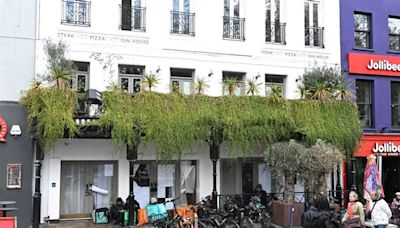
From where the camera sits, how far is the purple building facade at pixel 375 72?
19781 mm

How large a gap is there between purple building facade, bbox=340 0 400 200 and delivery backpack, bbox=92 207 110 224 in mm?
10045

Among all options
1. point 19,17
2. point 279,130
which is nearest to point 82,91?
point 19,17

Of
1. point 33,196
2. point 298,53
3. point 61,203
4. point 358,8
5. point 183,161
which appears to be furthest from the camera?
point 358,8

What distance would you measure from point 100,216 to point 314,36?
36.1 feet

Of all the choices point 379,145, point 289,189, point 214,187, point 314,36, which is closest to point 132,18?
point 214,187

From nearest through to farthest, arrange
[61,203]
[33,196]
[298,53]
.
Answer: [33,196], [61,203], [298,53]

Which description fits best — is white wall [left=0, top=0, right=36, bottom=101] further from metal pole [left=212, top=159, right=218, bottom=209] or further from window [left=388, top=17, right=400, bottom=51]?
window [left=388, top=17, right=400, bottom=51]

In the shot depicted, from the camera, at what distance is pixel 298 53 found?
62.7 ft

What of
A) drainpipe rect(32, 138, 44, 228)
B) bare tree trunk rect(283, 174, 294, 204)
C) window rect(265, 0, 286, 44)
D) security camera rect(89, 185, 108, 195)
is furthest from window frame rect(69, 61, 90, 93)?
bare tree trunk rect(283, 174, 294, 204)

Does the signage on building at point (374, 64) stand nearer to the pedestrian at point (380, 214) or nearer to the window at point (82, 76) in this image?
the pedestrian at point (380, 214)

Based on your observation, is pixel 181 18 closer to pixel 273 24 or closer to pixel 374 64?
pixel 273 24

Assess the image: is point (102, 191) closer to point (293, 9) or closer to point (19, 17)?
point (19, 17)

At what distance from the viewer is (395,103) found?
20797 mm

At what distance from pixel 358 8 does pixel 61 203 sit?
46.6 feet
